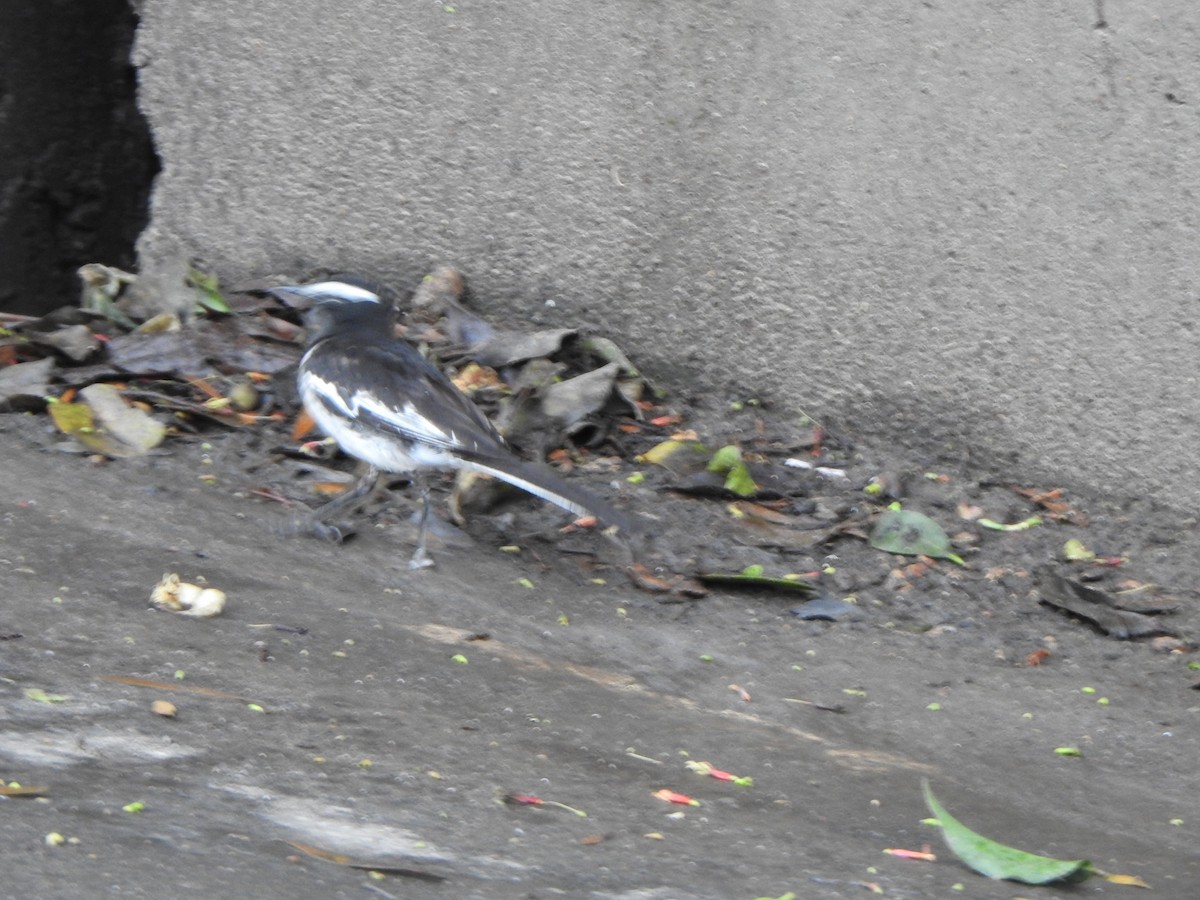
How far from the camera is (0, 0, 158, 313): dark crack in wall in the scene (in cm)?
600

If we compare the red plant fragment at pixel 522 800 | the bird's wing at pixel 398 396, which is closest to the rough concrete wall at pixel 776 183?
the bird's wing at pixel 398 396

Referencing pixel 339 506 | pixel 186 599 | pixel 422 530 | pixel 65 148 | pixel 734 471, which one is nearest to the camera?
pixel 186 599

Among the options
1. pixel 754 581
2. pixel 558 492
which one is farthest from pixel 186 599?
pixel 754 581

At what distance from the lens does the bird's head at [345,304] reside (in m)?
4.96

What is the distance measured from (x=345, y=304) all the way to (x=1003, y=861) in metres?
2.90

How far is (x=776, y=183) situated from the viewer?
5125 mm

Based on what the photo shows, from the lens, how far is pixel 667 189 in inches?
205

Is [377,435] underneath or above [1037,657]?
above

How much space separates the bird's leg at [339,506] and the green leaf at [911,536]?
5.26 feet

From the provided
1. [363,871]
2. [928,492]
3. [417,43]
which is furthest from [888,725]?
[417,43]

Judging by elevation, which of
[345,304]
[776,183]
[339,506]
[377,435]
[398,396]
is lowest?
[339,506]

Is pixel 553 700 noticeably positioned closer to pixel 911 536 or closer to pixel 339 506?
pixel 339 506

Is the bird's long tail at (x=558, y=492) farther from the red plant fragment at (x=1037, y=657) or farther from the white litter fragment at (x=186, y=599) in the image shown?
the red plant fragment at (x=1037, y=657)

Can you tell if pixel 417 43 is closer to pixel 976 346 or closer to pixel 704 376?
pixel 704 376
